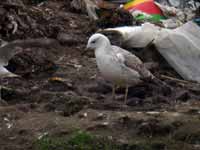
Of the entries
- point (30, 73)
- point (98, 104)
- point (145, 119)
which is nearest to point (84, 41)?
point (30, 73)

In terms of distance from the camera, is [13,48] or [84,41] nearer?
[13,48]

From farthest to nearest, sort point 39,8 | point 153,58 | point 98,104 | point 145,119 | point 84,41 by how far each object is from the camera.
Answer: point 39,8, point 84,41, point 153,58, point 98,104, point 145,119

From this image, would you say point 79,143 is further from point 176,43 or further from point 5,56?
point 176,43

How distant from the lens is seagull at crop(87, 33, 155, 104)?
7004 mm

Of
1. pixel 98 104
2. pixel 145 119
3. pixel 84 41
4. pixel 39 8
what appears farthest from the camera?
pixel 39 8

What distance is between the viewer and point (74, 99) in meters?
6.72

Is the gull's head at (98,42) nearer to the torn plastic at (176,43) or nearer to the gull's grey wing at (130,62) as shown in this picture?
the gull's grey wing at (130,62)

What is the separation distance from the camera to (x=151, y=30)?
29.8ft

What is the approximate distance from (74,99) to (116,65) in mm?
588

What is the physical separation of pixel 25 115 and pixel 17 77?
5.18 ft

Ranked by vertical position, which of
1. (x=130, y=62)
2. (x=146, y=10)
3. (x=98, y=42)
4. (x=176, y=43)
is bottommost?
(x=146, y=10)

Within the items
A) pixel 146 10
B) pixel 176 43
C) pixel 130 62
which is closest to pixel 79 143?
pixel 130 62

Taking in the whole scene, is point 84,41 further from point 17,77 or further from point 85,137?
point 85,137

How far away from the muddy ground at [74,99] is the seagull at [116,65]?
18 cm
